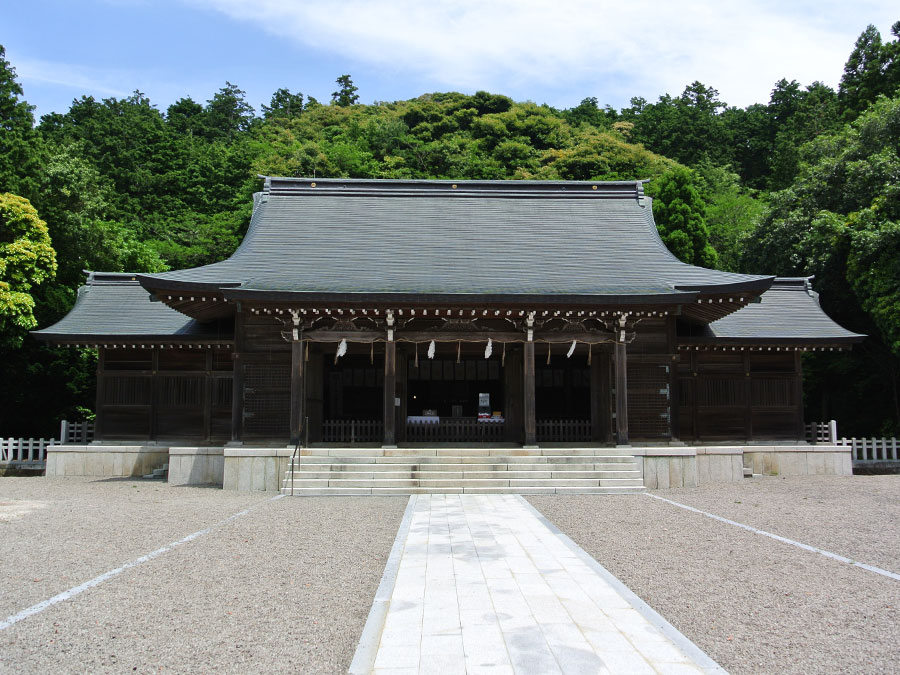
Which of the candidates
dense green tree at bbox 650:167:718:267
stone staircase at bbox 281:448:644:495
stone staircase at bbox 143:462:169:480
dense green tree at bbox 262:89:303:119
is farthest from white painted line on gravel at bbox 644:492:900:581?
dense green tree at bbox 262:89:303:119

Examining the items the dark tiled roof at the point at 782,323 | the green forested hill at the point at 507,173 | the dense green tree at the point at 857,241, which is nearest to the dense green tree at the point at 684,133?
the green forested hill at the point at 507,173

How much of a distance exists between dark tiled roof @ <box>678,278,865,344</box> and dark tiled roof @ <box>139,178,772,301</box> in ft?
6.39

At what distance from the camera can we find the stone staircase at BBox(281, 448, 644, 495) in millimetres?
12406

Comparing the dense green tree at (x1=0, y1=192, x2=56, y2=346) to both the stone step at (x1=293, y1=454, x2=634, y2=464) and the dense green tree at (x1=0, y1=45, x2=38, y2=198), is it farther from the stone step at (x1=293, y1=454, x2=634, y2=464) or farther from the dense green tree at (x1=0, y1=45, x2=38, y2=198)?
the stone step at (x1=293, y1=454, x2=634, y2=464)

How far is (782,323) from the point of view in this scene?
17781 millimetres

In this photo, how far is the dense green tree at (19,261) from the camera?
1842 cm

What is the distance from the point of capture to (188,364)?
1720cm

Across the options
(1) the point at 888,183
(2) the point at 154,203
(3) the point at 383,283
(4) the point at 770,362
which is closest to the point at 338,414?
(3) the point at 383,283

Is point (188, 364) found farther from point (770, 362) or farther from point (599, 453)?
point (770, 362)

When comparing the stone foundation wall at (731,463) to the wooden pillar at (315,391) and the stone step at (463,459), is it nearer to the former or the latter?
the stone step at (463,459)

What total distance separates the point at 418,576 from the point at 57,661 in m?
2.94

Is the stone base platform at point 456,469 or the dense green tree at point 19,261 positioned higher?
the dense green tree at point 19,261

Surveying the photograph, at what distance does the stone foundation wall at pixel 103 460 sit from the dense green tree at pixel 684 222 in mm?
24286

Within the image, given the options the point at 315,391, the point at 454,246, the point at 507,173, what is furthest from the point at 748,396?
the point at 507,173
